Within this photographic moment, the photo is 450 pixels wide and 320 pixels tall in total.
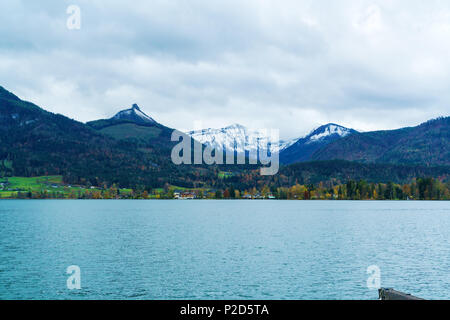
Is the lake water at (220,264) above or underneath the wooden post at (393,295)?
underneath

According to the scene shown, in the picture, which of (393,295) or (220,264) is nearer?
(393,295)
